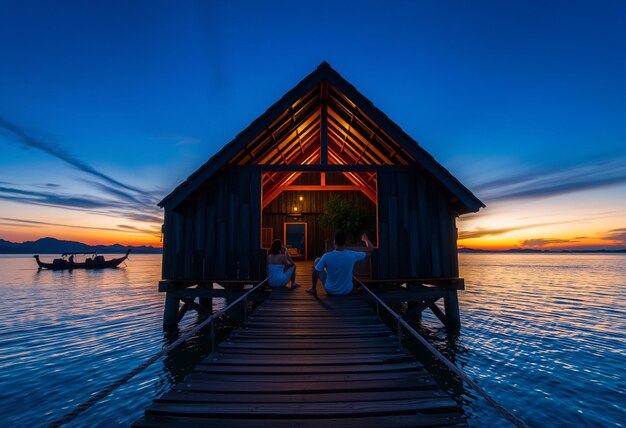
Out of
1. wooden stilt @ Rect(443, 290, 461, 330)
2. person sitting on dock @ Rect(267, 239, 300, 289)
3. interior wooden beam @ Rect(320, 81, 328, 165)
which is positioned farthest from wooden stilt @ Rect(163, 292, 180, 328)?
wooden stilt @ Rect(443, 290, 461, 330)

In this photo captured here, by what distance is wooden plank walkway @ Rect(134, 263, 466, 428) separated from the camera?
3156 millimetres

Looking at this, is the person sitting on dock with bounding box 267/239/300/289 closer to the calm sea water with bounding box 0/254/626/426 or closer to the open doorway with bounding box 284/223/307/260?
the calm sea water with bounding box 0/254/626/426

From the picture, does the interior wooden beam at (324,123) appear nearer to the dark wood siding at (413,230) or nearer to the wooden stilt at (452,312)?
the dark wood siding at (413,230)

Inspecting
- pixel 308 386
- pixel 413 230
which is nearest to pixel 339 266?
pixel 413 230

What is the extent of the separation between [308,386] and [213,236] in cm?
765

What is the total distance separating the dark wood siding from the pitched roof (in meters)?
0.61

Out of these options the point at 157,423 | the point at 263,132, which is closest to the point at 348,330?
the point at 157,423

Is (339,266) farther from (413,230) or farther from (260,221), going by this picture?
(413,230)

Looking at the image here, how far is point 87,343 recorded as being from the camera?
12000mm

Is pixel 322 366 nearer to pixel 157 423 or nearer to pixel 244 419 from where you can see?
pixel 244 419

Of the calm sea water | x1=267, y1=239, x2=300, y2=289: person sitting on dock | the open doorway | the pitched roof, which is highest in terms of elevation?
the pitched roof

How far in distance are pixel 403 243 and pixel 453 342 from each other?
4.29 metres

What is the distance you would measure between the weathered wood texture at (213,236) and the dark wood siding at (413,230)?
4.19 m

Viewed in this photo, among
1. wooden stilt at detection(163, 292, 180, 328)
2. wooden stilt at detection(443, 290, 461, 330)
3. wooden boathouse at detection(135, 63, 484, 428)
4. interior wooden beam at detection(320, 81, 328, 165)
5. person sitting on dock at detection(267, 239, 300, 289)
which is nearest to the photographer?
wooden boathouse at detection(135, 63, 484, 428)
